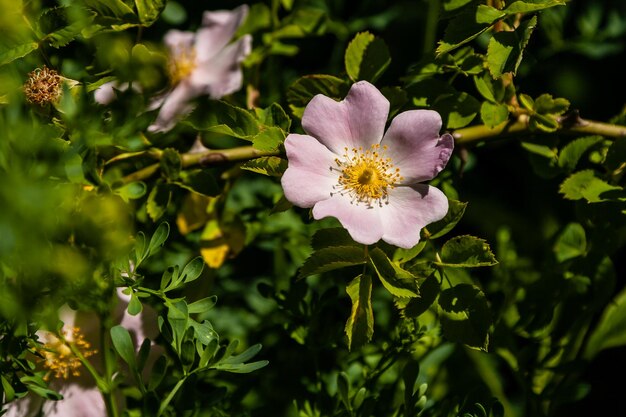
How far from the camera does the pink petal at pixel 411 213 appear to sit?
779 millimetres

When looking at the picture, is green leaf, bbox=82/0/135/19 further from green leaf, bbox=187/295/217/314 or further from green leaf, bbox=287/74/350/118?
green leaf, bbox=187/295/217/314

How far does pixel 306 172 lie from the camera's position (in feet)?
2.64

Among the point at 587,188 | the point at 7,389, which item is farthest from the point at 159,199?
the point at 587,188

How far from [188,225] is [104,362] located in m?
0.25

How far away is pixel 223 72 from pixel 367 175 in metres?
0.28

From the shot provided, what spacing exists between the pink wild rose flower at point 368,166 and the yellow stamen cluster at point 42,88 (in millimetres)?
237

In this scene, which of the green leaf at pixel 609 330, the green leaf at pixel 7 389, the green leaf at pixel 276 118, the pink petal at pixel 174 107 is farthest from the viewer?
the green leaf at pixel 609 330

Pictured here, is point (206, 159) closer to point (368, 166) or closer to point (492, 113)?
point (368, 166)

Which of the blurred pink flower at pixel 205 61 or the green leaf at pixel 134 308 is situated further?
the blurred pink flower at pixel 205 61

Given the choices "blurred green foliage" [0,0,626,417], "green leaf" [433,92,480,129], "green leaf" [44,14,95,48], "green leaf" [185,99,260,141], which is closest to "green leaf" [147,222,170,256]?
"blurred green foliage" [0,0,626,417]

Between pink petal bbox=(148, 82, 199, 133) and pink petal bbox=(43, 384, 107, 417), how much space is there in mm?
307

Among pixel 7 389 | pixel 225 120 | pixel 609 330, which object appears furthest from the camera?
pixel 609 330

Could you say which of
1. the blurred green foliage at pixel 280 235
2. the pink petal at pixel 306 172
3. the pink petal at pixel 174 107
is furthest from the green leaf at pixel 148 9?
the pink petal at pixel 306 172

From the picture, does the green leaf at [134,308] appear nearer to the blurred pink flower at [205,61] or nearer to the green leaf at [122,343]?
the green leaf at [122,343]
